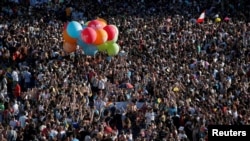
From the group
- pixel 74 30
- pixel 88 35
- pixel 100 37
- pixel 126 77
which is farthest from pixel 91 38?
pixel 126 77

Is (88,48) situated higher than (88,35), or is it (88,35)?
(88,35)

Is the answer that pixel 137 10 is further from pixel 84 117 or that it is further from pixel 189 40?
pixel 84 117

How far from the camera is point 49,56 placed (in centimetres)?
2683

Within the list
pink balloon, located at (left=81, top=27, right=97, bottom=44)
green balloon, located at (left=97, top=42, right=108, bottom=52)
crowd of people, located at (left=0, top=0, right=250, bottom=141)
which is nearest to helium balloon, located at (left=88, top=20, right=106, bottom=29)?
pink balloon, located at (left=81, top=27, right=97, bottom=44)

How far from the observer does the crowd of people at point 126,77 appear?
20.8 m

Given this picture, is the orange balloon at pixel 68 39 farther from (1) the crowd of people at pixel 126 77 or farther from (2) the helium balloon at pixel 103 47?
(2) the helium balloon at pixel 103 47

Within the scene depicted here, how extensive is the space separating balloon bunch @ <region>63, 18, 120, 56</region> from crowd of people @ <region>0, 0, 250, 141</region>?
1.13 ft

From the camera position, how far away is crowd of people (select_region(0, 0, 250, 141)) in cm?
2083

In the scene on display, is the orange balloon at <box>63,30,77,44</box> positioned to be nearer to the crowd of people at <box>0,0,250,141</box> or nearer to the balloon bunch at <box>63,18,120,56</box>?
the balloon bunch at <box>63,18,120,56</box>

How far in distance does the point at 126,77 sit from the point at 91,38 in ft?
7.21

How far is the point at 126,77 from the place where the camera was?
25141 mm

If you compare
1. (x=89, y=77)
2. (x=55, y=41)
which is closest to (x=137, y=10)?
(x=55, y=41)
